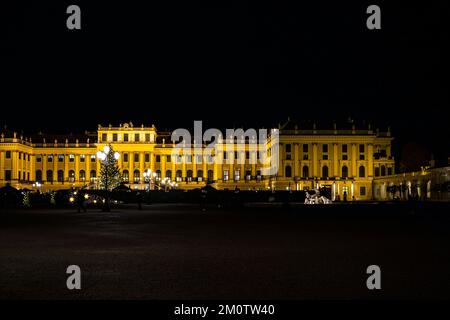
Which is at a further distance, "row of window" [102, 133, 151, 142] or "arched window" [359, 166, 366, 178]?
"row of window" [102, 133, 151, 142]

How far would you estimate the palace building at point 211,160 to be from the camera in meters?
102

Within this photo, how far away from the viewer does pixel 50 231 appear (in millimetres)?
20438

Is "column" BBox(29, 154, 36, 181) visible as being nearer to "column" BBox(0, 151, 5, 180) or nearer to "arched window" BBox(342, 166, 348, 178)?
"column" BBox(0, 151, 5, 180)

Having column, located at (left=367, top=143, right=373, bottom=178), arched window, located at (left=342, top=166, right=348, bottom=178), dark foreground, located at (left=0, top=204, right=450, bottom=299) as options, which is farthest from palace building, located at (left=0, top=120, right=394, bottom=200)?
dark foreground, located at (left=0, top=204, right=450, bottom=299)

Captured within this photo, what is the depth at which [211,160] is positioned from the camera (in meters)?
119

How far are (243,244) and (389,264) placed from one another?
16.1ft

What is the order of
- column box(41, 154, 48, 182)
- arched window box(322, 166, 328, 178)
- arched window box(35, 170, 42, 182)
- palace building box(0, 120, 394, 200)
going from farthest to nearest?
arched window box(35, 170, 42, 182) < column box(41, 154, 48, 182) < arched window box(322, 166, 328, 178) < palace building box(0, 120, 394, 200)

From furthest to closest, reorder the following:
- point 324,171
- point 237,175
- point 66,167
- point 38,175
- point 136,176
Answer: point 38,175 → point 66,167 → point 136,176 → point 237,175 → point 324,171

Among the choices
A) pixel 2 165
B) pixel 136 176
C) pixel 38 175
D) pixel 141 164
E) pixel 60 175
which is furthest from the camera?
pixel 38 175

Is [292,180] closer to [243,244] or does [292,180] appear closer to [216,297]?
[243,244]

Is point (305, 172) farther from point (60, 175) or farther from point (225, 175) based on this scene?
point (60, 175)

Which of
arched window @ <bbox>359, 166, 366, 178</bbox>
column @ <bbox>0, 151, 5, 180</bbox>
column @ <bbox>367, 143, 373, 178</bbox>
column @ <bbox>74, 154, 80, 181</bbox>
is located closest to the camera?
column @ <bbox>367, 143, 373, 178</bbox>

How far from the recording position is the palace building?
102250 millimetres

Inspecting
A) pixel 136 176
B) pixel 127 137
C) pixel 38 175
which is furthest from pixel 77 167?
pixel 127 137
